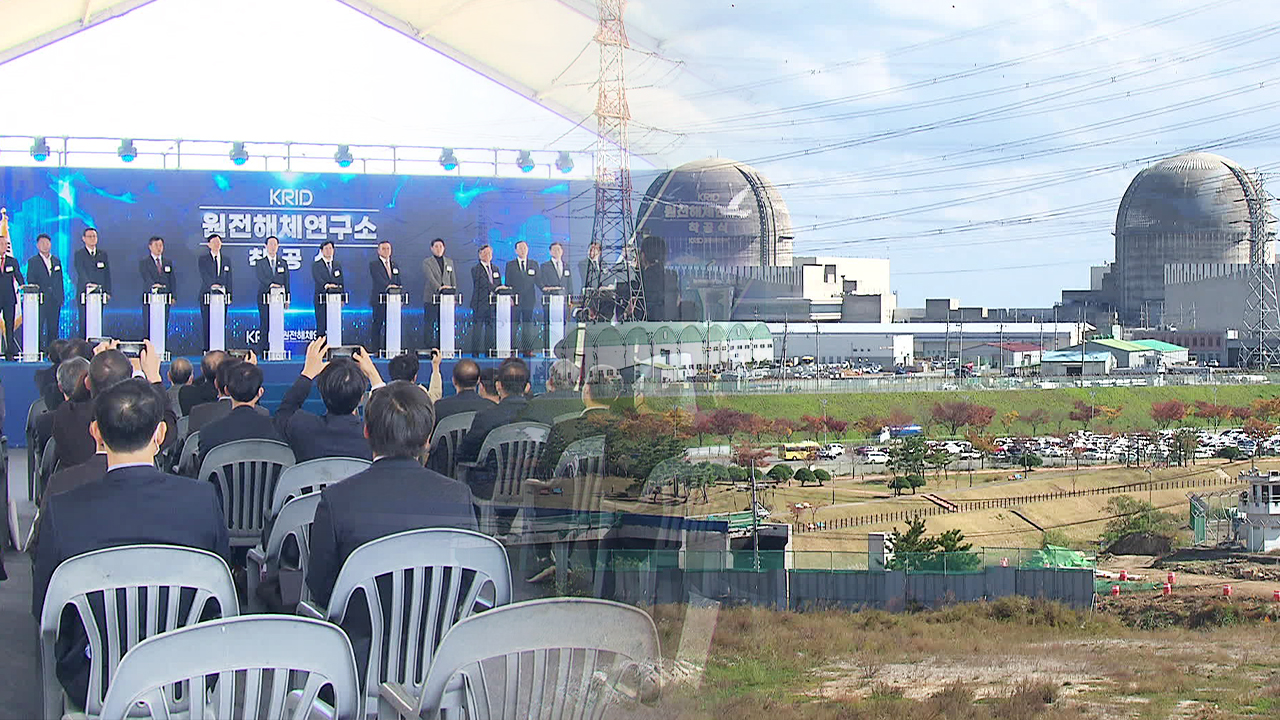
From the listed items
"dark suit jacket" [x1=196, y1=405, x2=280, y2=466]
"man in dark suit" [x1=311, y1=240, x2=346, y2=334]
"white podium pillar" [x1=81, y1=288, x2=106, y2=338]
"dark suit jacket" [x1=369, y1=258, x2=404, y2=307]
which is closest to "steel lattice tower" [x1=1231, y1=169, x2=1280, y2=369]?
"dark suit jacket" [x1=196, y1=405, x2=280, y2=466]

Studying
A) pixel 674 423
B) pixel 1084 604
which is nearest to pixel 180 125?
pixel 674 423

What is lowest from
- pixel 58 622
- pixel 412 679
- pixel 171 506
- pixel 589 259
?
pixel 412 679

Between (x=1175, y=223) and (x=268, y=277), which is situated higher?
(x=268, y=277)

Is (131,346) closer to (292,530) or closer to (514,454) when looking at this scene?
(514,454)

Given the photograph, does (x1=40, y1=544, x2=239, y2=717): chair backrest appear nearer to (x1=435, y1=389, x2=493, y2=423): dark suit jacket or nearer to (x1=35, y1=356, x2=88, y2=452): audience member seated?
(x1=435, y1=389, x2=493, y2=423): dark suit jacket

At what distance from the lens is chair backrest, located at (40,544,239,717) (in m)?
1.93

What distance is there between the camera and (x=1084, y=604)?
12.4 ft

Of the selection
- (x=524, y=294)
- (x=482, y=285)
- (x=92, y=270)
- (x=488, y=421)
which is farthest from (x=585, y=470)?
(x=92, y=270)

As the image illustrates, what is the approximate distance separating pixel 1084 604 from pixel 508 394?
75.6 inches

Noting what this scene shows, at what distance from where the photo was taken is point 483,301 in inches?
317

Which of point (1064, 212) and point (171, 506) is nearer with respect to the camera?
point (171, 506)

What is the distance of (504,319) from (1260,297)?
4178mm

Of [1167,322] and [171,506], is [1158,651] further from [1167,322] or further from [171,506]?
[171,506]

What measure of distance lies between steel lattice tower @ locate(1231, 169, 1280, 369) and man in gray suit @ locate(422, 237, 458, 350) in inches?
246
